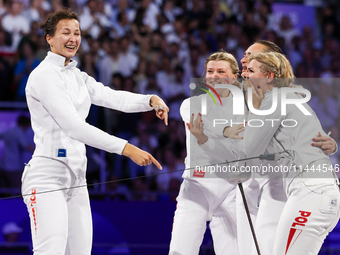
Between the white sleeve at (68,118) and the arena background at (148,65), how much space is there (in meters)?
1.40

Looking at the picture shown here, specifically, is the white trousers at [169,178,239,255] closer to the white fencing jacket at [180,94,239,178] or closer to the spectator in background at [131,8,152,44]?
the white fencing jacket at [180,94,239,178]

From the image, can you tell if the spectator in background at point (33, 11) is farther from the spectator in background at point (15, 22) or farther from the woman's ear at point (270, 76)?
the woman's ear at point (270, 76)

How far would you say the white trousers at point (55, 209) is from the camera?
7.87ft

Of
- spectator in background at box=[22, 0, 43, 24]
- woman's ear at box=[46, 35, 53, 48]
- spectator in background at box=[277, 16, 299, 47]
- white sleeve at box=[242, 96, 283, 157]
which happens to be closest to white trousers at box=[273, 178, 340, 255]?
white sleeve at box=[242, 96, 283, 157]

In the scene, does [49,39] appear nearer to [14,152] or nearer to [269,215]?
[269,215]

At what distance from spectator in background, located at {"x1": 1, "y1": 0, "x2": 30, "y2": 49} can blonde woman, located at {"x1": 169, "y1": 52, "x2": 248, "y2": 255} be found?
3.61 meters

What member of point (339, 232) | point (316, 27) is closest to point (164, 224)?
point (339, 232)

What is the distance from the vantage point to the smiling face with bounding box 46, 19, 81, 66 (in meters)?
→ 2.64

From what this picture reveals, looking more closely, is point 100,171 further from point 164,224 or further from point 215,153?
point 215,153

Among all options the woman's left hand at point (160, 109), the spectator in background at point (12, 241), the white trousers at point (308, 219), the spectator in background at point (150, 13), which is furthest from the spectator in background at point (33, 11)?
the white trousers at point (308, 219)

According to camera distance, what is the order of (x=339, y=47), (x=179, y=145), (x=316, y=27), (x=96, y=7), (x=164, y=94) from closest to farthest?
(x=179, y=145) → (x=164, y=94) → (x=96, y=7) → (x=339, y=47) → (x=316, y=27)

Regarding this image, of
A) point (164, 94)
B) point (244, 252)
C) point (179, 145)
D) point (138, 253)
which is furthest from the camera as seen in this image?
point (164, 94)

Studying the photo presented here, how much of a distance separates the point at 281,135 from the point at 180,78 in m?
3.72

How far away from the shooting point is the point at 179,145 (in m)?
5.40
